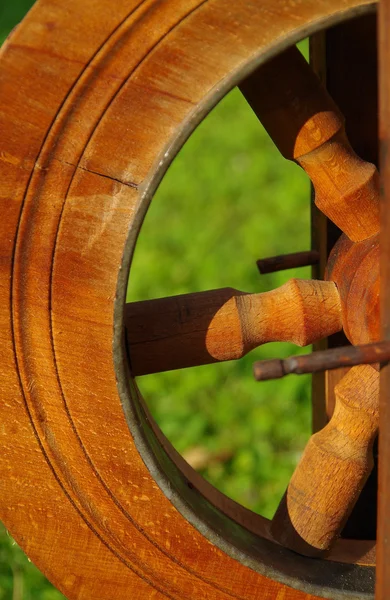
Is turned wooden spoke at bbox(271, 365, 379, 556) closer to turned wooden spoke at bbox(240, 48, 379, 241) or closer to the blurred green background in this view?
turned wooden spoke at bbox(240, 48, 379, 241)

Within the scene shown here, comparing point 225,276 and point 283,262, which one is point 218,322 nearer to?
point 283,262

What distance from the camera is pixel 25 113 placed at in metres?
0.94

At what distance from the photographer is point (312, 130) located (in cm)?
109

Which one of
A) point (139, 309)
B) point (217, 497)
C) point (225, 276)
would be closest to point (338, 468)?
point (217, 497)

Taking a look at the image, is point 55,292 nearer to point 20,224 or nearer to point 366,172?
point 20,224

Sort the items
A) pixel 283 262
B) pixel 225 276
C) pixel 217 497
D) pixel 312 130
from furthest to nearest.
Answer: pixel 225 276 → pixel 283 262 → pixel 217 497 → pixel 312 130

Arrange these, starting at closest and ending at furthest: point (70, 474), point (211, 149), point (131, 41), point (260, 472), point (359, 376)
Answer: point (131, 41)
point (70, 474)
point (359, 376)
point (260, 472)
point (211, 149)

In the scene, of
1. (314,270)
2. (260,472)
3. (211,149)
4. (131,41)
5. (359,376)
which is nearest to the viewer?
(131,41)

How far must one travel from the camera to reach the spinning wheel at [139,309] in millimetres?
928

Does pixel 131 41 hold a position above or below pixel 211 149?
below

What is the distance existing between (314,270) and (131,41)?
686mm

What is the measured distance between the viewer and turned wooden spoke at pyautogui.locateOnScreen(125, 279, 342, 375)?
45.4 inches

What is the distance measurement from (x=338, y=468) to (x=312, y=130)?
41cm

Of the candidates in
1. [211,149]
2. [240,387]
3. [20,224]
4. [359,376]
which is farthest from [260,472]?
[211,149]
